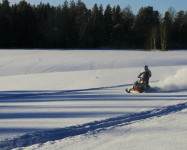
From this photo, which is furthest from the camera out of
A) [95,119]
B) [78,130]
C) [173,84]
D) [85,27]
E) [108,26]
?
[108,26]

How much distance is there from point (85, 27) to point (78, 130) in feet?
137

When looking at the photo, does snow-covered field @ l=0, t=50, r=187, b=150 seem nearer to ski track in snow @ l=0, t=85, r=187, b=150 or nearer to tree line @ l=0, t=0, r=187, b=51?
ski track in snow @ l=0, t=85, r=187, b=150

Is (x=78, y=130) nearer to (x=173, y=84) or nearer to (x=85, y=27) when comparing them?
(x=173, y=84)

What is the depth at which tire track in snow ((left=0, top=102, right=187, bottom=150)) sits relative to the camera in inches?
190

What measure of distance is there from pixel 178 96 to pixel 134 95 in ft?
4.91

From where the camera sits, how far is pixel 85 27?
46.2 meters

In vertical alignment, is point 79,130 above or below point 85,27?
below

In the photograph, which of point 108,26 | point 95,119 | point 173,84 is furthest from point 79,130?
point 108,26

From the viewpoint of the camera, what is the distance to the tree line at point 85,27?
4306cm

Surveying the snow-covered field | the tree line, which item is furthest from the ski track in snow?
the tree line

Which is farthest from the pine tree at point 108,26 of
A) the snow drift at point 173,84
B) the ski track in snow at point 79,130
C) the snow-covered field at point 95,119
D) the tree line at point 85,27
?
the ski track in snow at point 79,130

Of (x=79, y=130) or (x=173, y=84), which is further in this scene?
(x=173, y=84)

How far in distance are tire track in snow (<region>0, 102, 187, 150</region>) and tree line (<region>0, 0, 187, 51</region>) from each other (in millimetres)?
36100

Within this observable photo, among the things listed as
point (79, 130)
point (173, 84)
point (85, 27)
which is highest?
point (85, 27)
